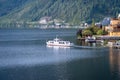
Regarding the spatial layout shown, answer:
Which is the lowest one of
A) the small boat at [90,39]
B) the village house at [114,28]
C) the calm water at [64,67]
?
the small boat at [90,39]

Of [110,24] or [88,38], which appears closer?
[88,38]

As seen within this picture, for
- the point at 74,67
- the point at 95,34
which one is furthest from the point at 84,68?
the point at 95,34

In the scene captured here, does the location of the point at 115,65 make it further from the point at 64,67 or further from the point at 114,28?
the point at 114,28

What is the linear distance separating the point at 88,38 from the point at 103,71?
146ft

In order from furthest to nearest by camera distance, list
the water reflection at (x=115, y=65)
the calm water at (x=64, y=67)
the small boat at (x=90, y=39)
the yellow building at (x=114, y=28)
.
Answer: the yellow building at (x=114, y=28) → the small boat at (x=90, y=39) → the calm water at (x=64, y=67) → the water reflection at (x=115, y=65)

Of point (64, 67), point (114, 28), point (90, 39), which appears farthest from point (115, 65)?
point (114, 28)

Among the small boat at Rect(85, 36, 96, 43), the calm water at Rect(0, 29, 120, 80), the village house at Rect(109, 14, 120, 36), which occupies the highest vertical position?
the village house at Rect(109, 14, 120, 36)

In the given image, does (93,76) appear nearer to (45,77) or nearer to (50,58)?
(45,77)

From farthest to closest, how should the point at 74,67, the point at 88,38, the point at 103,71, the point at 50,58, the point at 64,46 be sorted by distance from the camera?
the point at 88,38 → the point at 64,46 → the point at 50,58 → the point at 74,67 → the point at 103,71

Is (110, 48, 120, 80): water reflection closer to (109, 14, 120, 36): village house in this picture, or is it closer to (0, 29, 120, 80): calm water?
(0, 29, 120, 80): calm water

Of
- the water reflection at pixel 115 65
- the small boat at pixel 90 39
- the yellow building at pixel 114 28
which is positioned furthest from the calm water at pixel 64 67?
the yellow building at pixel 114 28

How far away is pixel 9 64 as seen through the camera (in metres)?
56.5

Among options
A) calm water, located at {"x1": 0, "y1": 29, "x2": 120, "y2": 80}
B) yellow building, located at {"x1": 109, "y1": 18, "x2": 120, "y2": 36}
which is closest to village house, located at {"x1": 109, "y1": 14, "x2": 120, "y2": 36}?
yellow building, located at {"x1": 109, "y1": 18, "x2": 120, "y2": 36}

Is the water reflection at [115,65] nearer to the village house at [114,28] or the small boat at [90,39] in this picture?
the small boat at [90,39]
